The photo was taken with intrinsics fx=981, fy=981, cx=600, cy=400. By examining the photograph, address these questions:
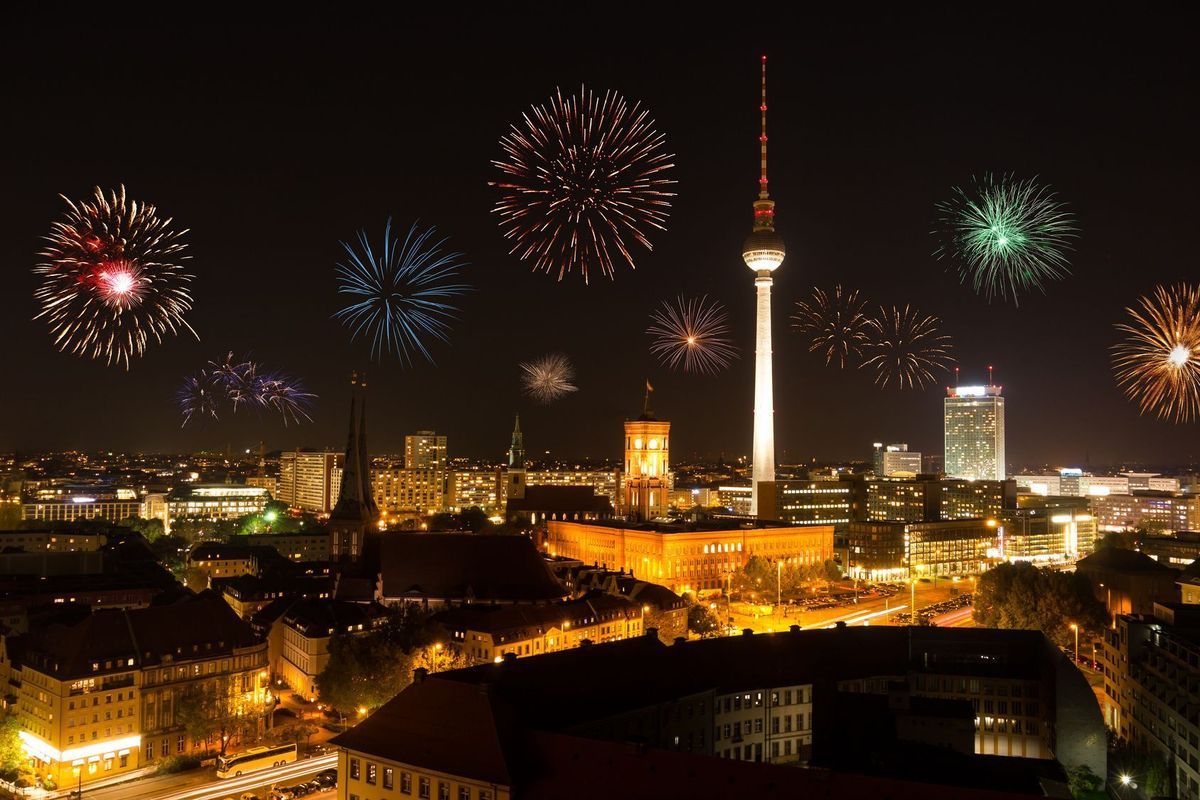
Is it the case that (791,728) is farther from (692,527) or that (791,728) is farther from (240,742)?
(692,527)

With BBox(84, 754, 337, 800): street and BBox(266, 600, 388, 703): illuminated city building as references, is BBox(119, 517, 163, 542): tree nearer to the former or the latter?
BBox(266, 600, 388, 703): illuminated city building

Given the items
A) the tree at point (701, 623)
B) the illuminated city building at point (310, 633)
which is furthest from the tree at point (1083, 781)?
the illuminated city building at point (310, 633)

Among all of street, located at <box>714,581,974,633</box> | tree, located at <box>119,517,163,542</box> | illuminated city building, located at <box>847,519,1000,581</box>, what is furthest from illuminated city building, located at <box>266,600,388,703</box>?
illuminated city building, located at <box>847,519,1000,581</box>

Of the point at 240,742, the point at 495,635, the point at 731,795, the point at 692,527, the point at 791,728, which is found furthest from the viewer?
the point at 692,527

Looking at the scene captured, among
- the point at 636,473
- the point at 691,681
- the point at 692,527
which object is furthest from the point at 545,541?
the point at 691,681

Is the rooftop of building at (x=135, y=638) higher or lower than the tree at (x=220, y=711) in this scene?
higher

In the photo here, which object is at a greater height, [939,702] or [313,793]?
[939,702]

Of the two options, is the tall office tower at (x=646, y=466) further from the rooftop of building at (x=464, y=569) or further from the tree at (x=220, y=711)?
the tree at (x=220, y=711)
